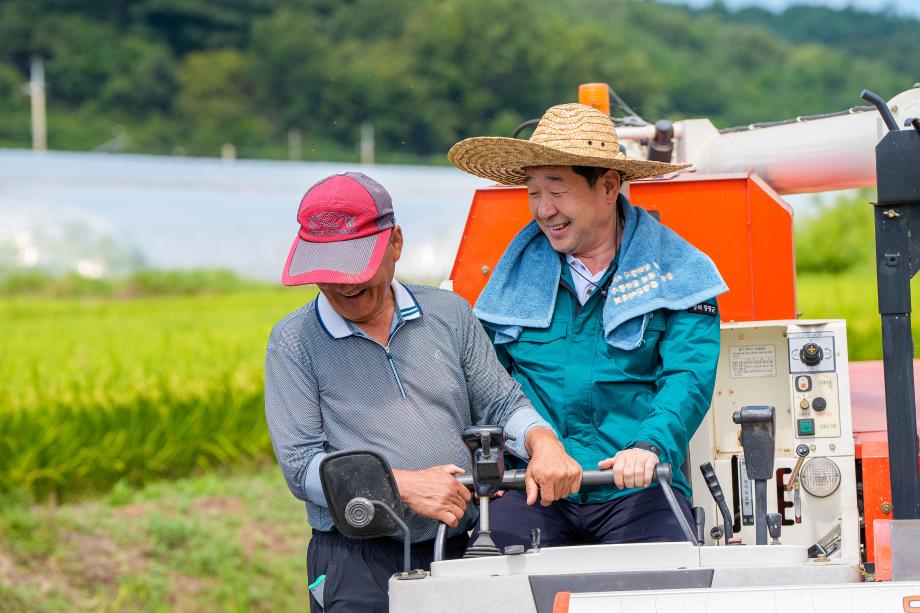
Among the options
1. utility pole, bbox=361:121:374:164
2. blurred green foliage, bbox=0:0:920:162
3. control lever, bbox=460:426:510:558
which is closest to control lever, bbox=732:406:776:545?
control lever, bbox=460:426:510:558

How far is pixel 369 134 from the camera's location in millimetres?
54594

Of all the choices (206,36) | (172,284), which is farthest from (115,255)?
(206,36)

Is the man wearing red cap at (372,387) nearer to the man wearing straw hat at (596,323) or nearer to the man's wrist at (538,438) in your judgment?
the man's wrist at (538,438)

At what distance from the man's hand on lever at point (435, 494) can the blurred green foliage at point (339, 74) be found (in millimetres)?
47070

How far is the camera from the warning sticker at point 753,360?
4.52 m

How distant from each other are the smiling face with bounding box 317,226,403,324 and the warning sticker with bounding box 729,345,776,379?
52.4 inches

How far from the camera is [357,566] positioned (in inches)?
149

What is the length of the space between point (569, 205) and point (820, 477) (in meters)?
1.22

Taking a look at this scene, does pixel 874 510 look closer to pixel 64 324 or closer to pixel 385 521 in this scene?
pixel 385 521

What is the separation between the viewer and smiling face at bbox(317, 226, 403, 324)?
12.0 feet

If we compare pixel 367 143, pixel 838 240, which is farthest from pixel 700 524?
pixel 367 143

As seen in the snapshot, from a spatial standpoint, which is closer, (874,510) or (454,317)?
(454,317)

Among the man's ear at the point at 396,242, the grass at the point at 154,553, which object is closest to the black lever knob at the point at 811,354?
the man's ear at the point at 396,242

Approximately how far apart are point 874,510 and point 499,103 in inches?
2088
